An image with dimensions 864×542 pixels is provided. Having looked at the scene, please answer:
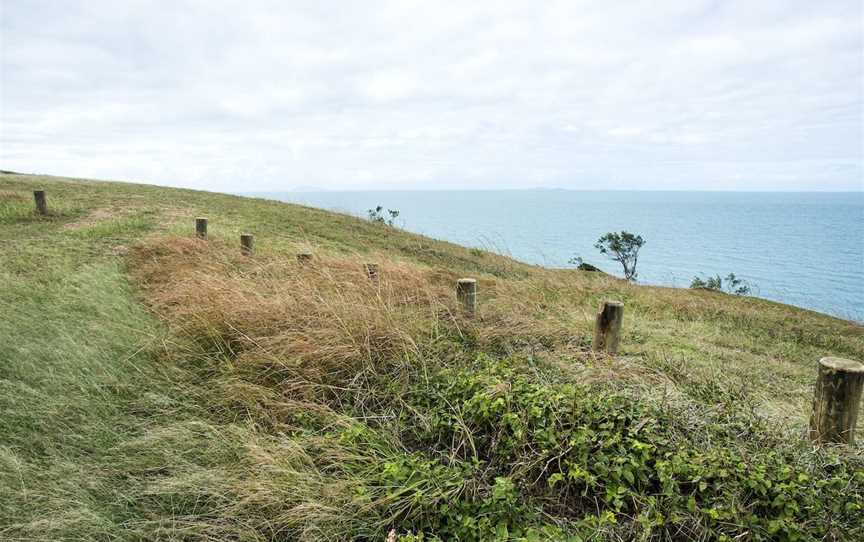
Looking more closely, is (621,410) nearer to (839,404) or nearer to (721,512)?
(721,512)

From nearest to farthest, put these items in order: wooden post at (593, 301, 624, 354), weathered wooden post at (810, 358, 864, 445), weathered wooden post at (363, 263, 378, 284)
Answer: weathered wooden post at (810, 358, 864, 445)
wooden post at (593, 301, 624, 354)
weathered wooden post at (363, 263, 378, 284)

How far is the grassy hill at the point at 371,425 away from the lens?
271 cm

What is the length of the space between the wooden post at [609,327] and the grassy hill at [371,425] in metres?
0.28

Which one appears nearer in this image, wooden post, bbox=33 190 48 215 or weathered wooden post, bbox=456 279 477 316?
weathered wooden post, bbox=456 279 477 316

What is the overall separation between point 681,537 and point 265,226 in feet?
50.3

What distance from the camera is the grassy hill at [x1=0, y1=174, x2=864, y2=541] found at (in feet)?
8.89

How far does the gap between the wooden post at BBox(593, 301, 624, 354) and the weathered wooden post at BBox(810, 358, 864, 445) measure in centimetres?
168

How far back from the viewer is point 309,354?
4254 mm

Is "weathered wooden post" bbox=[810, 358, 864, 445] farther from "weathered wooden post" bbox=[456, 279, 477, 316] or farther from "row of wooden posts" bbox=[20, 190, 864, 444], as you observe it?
"weathered wooden post" bbox=[456, 279, 477, 316]

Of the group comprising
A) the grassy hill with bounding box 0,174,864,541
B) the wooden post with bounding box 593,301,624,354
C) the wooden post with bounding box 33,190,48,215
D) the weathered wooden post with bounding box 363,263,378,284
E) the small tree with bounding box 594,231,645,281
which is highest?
the wooden post with bounding box 33,190,48,215

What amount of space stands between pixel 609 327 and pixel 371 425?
256 cm

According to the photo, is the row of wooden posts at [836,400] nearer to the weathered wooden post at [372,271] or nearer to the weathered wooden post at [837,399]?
the weathered wooden post at [837,399]

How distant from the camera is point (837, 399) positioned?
3.24 meters

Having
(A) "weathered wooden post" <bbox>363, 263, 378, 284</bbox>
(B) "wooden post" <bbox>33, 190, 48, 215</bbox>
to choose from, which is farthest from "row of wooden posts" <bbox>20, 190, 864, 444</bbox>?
(B) "wooden post" <bbox>33, 190, 48, 215</bbox>
